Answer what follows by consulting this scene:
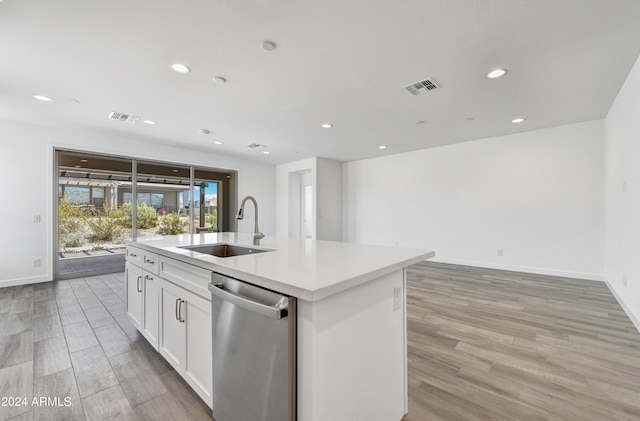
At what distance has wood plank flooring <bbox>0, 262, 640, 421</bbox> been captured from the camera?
1.52 m

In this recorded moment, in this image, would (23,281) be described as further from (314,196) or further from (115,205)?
(314,196)

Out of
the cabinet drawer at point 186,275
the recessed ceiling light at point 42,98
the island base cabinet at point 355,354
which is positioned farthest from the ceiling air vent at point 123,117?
the island base cabinet at point 355,354

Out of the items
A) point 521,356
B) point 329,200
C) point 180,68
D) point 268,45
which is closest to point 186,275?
point 268,45

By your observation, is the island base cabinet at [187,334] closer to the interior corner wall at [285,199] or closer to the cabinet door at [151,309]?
the cabinet door at [151,309]

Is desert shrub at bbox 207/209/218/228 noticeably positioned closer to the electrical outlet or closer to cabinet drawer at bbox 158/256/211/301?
cabinet drawer at bbox 158/256/211/301

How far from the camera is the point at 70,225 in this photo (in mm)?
4770

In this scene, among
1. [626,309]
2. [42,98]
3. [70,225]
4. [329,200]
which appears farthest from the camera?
[329,200]

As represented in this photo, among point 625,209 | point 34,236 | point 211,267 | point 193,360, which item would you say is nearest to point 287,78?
point 211,267

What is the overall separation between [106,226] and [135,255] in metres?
3.80

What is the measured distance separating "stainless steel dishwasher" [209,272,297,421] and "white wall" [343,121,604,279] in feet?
17.6

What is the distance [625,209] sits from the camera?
297cm

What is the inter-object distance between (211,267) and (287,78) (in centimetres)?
224

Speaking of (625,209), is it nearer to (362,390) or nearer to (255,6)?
(362,390)

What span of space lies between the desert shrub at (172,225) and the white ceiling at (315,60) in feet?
7.82
